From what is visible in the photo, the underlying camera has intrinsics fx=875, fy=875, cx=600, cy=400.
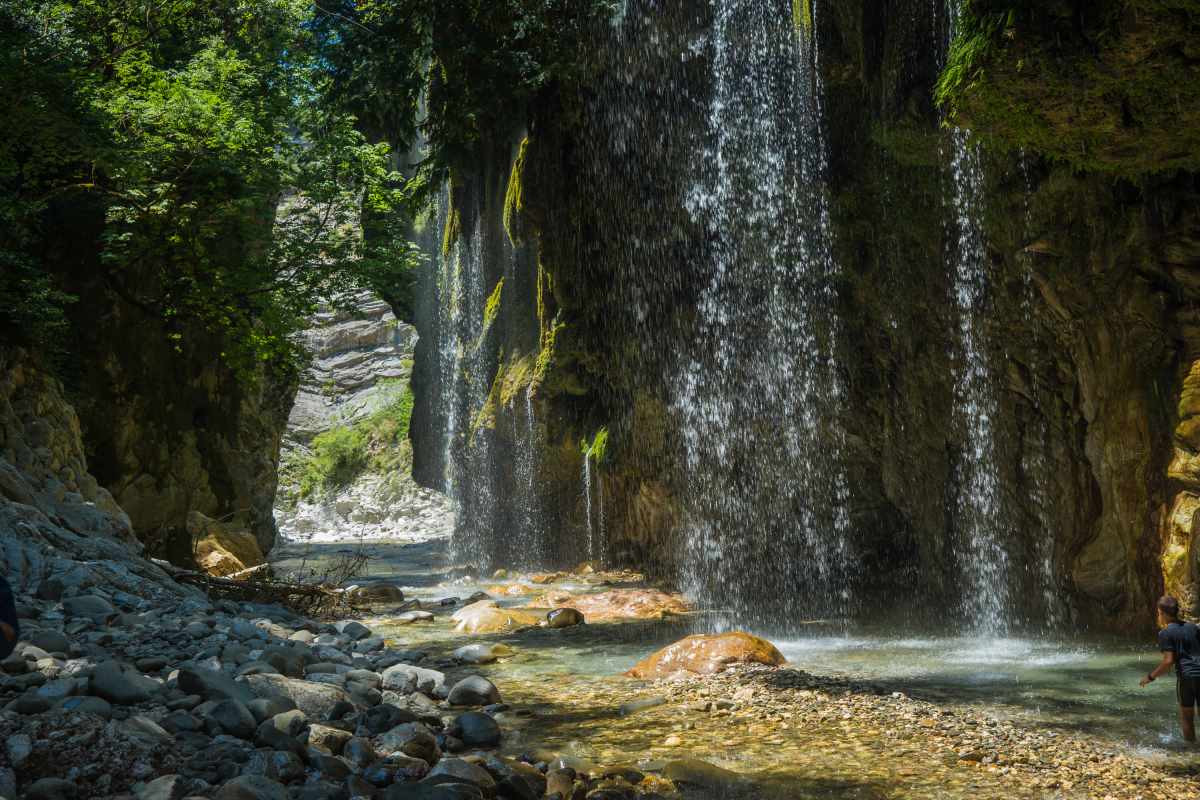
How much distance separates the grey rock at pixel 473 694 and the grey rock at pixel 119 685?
8.76 feet

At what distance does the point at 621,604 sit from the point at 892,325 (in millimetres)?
5997

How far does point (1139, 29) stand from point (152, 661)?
30.0 feet

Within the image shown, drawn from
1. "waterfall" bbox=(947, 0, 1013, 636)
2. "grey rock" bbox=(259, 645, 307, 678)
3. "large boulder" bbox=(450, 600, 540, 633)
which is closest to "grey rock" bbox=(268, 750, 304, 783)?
"grey rock" bbox=(259, 645, 307, 678)

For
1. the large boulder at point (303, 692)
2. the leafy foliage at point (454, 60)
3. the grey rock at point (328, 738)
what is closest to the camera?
the grey rock at point (328, 738)

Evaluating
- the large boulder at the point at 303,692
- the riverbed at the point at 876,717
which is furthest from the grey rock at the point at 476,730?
the large boulder at the point at 303,692

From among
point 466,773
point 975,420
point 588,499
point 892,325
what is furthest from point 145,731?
point 588,499

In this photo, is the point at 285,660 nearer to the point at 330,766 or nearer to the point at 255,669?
the point at 255,669

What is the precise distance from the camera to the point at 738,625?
40.9 feet

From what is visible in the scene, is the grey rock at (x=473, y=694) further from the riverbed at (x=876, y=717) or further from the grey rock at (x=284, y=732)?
the grey rock at (x=284, y=732)

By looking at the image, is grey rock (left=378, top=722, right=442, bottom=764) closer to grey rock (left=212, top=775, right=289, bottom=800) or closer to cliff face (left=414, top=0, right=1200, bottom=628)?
grey rock (left=212, top=775, right=289, bottom=800)

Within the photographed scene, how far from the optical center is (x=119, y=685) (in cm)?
526

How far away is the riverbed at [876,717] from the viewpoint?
533cm

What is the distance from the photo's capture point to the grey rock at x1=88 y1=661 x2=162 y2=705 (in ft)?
17.1

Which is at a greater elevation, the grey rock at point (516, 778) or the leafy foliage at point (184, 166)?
the leafy foliage at point (184, 166)
